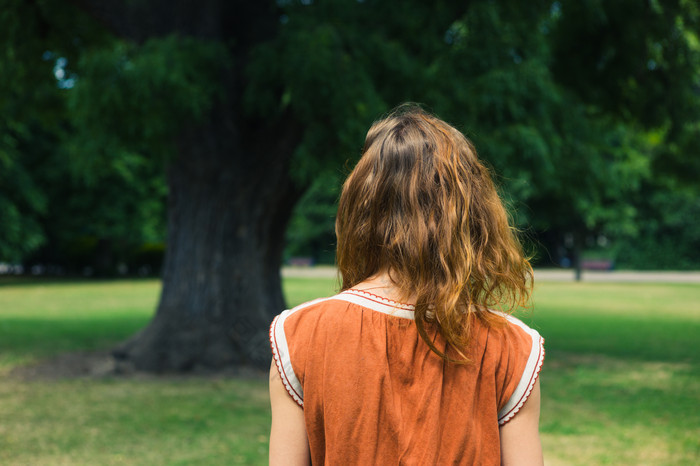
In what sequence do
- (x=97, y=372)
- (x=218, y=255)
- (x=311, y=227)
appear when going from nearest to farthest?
(x=97, y=372) < (x=218, y=255) < (x=311, y=227)

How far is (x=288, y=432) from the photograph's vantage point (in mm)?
1515

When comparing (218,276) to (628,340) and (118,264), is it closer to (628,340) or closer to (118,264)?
(628,340)

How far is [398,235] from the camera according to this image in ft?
4.82

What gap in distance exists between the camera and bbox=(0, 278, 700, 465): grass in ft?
18.8

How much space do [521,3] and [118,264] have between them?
1210 inches

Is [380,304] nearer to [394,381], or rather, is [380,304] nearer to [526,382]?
[394,381]

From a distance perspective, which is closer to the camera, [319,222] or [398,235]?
[398,235]

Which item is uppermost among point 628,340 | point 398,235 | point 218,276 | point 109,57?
point 109,57

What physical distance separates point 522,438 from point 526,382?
0.13 metres

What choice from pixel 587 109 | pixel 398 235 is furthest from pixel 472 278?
pixel 587 109

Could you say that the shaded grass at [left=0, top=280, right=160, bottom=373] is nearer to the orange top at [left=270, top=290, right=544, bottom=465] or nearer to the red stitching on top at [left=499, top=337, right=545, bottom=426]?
the orange top at [left=270, top=290, right=544, bottom=465]

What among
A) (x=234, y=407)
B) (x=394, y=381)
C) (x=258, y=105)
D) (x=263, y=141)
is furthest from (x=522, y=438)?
(x=263, y=141)

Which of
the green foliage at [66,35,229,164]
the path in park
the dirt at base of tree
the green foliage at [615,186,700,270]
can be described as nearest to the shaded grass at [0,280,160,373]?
the dirt at base of tree

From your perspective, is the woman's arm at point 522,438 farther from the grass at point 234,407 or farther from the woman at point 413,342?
the grass at point 234,407
